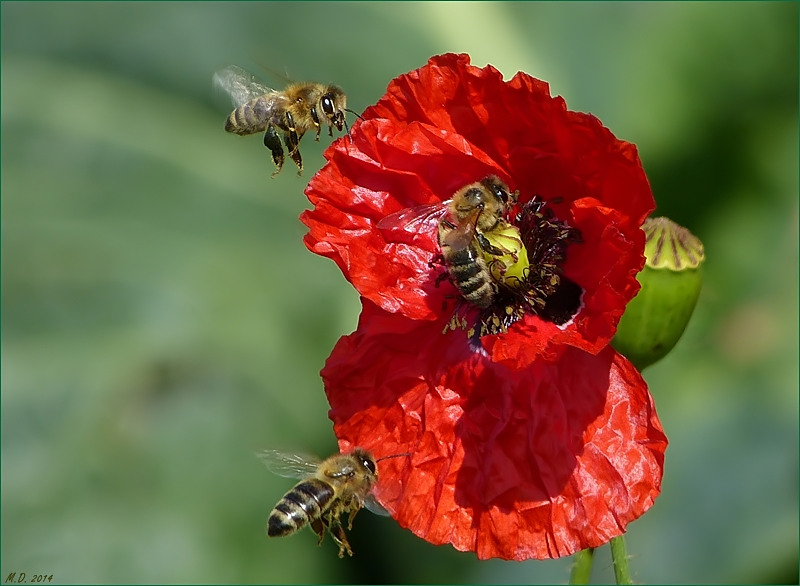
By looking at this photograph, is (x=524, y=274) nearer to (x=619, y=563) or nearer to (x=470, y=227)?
(x=470, y=227)

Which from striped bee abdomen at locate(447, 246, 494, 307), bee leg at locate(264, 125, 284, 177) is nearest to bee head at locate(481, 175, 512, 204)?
striped bee abdomen at locate(447, 246, 494, 307)

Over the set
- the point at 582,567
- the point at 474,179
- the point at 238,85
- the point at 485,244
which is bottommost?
the point at 582,567

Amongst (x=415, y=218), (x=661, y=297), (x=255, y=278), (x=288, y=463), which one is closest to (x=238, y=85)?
(x=415, y=218)

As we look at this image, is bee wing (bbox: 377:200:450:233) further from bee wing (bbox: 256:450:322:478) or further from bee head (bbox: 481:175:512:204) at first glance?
bee wing (bbox: 256:450:322:478)

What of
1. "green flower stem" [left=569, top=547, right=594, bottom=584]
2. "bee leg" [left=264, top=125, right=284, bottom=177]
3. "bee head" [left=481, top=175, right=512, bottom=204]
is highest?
"bee leg" [left=264, top=125, right=284, bottom=177]

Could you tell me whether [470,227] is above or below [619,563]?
above

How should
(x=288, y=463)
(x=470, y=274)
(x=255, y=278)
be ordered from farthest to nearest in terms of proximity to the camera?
(x=255, y=278) → (x=288, y=463) → (x=470, y=274)

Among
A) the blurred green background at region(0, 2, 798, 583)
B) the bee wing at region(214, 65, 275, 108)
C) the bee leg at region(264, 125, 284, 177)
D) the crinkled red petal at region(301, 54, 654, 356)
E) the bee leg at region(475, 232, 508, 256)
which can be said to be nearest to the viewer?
the crinkled red petal at region(301, 54, 654, 356)
